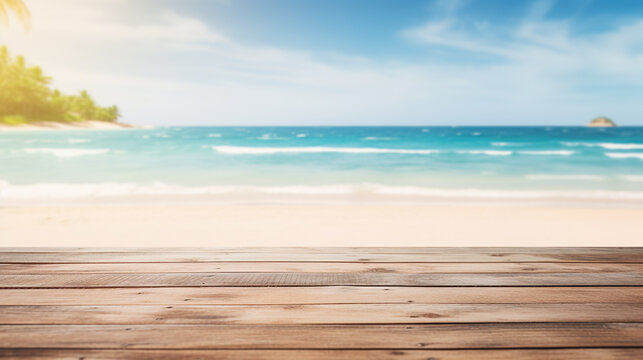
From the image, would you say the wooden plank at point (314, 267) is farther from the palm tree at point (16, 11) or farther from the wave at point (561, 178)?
the wave at point (561, 178)

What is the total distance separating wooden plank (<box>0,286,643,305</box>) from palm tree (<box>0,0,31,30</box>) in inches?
279

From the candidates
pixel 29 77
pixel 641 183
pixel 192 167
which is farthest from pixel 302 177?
pixel 29 77

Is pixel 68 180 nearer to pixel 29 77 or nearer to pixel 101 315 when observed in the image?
pixel 101 315

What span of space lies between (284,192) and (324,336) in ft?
26.6

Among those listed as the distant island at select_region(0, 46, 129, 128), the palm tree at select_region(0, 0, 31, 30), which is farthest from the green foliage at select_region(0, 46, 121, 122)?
the palm tree at select_region(0, 0, 31, 30)

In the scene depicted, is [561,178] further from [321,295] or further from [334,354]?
[334,354]

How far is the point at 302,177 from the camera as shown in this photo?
12.4 meters

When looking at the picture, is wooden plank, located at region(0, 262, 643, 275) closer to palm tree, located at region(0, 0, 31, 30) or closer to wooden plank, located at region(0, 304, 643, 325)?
wooden plank, located at region(0, 304, 643, 325)

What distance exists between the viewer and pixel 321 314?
1.40 meters

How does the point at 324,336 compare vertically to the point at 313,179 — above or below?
above

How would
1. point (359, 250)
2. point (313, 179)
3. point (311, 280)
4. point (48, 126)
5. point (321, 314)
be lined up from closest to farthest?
point (321, 314) < point (311, 280) < point (359, 250) < point (313, 179) < point (48, 126)

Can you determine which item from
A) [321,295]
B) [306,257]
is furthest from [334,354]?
[306,257]

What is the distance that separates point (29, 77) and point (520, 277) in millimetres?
64880

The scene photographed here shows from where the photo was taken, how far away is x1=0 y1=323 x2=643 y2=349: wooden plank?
1201 millimetres
